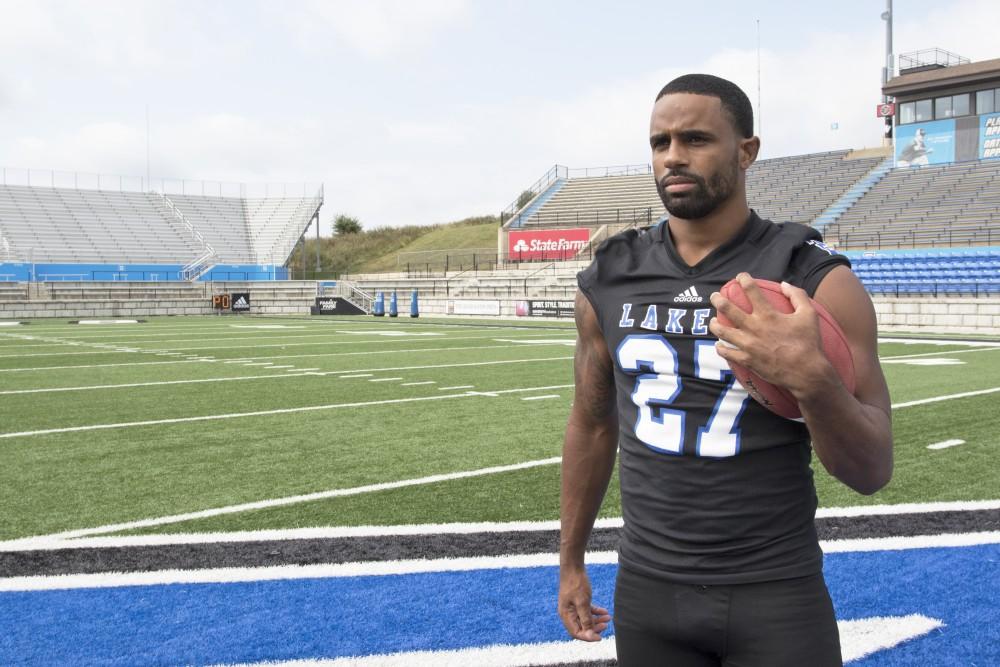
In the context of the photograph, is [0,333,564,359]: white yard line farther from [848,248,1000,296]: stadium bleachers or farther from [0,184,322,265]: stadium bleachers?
[0,184,322,265]: stadium bleachers

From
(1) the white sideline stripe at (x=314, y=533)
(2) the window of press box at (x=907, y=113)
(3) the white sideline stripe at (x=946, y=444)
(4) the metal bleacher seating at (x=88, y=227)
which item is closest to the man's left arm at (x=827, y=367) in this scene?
(1) the white sideline stripe at (x=314, y=533)

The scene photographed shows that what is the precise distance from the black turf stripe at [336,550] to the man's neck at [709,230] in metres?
2.43

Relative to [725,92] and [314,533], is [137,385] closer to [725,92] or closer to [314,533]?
[314,533]

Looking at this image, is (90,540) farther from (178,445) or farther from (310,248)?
(310,248)

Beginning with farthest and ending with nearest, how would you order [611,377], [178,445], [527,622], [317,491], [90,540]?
[178,445] < [317,491] < [90,540] < [527,622] < [611,377]

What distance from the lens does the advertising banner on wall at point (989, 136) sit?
115ft

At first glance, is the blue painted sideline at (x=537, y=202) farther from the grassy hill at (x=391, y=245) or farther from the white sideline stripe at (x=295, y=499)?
the white sideline stripe at (x=295, y=499)

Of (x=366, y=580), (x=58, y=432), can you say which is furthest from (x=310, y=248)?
(x=366, y=580)

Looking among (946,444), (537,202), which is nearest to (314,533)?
(946,444)

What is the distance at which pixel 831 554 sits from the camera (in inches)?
162

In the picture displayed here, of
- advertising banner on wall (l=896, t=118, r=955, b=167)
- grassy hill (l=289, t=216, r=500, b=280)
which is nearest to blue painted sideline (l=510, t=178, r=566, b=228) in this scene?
grassy hill (l=289, t=216, r=500, b=280)

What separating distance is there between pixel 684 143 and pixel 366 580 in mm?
2511

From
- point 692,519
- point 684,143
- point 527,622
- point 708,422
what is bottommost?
point 527,622

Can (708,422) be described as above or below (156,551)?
above
